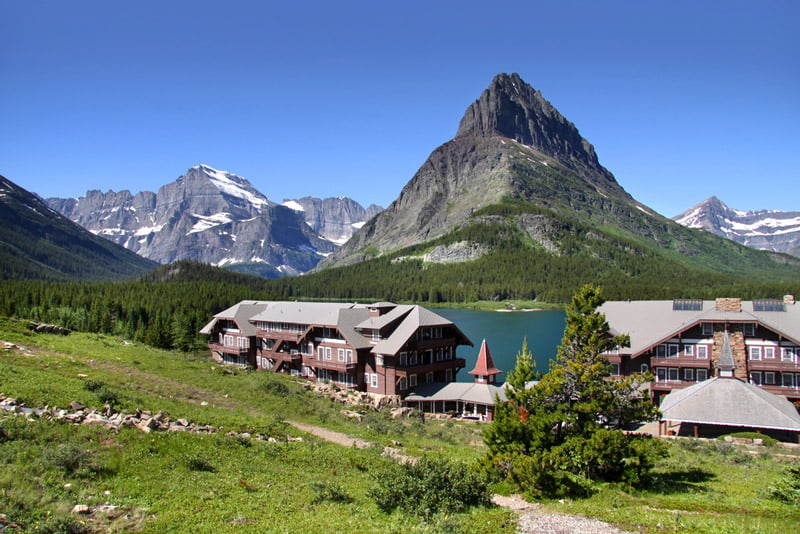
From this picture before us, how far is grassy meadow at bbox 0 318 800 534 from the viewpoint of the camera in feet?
52.7

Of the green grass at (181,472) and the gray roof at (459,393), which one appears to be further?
the gray roof at (459,393)

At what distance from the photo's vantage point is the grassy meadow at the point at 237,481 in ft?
52.7

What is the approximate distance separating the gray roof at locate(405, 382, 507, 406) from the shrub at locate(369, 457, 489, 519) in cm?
2813

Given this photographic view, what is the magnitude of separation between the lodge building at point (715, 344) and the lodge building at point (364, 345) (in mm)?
18277

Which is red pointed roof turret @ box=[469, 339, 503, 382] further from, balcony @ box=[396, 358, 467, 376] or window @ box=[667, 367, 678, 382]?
window @ box=[667, 367, 678, 382]

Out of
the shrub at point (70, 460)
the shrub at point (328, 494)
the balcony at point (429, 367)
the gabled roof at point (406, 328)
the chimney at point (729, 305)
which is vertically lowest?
the shrub at point (328, 494)

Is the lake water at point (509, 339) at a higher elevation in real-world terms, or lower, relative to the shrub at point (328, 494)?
higher

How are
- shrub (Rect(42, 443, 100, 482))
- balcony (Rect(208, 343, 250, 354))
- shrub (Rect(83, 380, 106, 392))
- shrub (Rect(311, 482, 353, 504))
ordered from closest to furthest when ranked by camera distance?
shrub (Rect(42, 443, 100, 482)), shrub (Rect(311, 482, 353, 504)), shrub (Rect(83, 380, 106, 392)), balcony (Rect(208, 343, 250, 354))

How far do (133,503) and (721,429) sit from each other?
42969mm

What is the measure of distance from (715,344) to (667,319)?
5.64 meters

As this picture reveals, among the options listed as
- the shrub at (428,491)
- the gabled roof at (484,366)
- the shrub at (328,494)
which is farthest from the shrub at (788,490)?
the gabled roof at (484,366)

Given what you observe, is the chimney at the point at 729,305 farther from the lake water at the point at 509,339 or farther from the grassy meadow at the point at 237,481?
the lake water at the point at 509,339

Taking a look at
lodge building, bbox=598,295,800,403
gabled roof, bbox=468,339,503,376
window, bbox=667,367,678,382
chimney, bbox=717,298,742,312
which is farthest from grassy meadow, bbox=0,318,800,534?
chimney, bbox=717,298,742,312

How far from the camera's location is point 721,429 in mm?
42188
